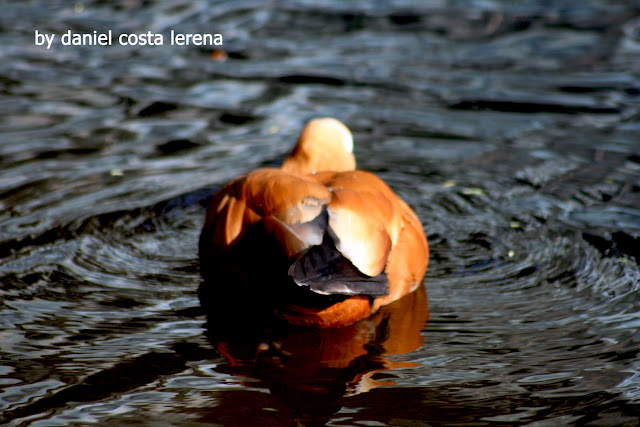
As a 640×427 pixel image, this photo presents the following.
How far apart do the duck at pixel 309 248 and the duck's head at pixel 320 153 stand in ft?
3.22

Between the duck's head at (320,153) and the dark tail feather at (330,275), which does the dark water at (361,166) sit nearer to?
the dark tail feather at (330,275)

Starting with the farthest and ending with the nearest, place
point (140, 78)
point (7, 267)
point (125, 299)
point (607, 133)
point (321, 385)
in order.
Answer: point (140, 78), point (607, 133), point (7, 267), point (125, 299), point (321, 385)

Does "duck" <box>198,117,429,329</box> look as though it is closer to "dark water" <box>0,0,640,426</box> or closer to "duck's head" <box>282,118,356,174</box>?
"dark water" <box>0,0,640,426</box>

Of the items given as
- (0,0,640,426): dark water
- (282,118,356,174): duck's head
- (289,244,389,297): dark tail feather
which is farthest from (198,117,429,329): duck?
(282,118,356,174): duck's head

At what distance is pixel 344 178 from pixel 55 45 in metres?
6.54

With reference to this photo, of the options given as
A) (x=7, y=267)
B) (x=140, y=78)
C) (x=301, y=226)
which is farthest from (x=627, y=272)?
(x=140, y=78)

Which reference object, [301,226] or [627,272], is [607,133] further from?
[301,226]

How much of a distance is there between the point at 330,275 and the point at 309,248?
173 millimetres

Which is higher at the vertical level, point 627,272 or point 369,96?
point 369,96

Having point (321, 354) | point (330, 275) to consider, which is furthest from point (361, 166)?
point (330, 275)

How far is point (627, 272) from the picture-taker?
4.99 meters

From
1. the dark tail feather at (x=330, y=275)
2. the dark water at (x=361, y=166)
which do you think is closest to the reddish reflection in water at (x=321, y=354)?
the dark water at (x=361, y=166)

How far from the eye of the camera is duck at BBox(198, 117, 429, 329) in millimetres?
4207

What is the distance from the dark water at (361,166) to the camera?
3936mm
